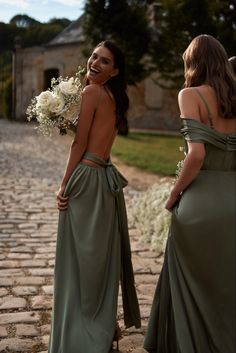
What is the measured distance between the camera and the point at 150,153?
613 inches

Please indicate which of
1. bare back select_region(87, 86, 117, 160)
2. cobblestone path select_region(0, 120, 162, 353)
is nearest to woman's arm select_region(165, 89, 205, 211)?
bare back select_region(87, 86, 117, 160)

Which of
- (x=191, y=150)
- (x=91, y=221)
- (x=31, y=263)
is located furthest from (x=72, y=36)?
(x=191, y=150)

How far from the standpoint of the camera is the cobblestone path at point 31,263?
3.74 meters

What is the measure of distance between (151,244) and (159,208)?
0.69 meters

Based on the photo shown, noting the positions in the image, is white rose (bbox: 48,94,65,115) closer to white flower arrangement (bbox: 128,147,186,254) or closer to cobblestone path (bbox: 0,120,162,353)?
cobblestone path (bbox: 0,120,162,353)

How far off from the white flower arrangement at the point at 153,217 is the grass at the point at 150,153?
4.48 m

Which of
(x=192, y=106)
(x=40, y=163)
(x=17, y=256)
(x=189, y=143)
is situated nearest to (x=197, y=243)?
(x=189, y=143)

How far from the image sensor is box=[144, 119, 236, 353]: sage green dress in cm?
280

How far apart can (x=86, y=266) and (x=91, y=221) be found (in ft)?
0.97

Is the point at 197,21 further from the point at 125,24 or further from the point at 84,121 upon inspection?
the point at 84,121

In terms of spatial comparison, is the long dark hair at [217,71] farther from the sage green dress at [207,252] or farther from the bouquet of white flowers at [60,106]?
the bouquet of white flowers at [60,106]

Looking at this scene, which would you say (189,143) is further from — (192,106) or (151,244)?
(151,244)

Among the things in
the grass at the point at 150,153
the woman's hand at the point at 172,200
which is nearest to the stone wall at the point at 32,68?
the grass at the point at 150,153

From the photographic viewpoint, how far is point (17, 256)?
5656 mm
